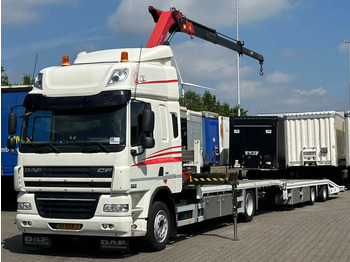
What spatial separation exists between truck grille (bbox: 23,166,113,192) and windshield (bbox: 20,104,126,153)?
320 millimetres

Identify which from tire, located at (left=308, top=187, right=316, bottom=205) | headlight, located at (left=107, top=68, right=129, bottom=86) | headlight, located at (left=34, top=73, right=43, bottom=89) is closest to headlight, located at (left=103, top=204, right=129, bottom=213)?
headlight, located at (left=107, top=68, right=129, bottom=86)

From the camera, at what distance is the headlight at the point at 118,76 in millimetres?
9172

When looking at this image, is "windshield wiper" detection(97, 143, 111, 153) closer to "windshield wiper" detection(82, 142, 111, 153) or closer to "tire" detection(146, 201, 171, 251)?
"windshield wiper" detection(82, 142, 111, 153)

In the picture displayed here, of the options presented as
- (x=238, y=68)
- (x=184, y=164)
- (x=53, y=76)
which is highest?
(x=238, y=68)

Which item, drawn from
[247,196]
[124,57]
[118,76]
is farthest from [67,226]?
[247,196]

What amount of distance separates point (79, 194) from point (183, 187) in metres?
2.88

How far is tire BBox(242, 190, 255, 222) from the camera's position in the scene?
45.9ft

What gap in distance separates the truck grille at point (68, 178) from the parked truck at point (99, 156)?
2 cm

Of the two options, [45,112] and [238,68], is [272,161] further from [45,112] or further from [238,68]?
[238,68]

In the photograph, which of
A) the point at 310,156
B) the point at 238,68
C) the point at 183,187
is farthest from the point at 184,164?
the point at 238,68

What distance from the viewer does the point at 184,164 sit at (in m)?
12.1

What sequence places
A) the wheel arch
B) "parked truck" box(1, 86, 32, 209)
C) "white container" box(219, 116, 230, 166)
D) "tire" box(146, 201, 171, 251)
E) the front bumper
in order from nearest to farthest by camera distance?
the front bumper < "tire" box(146, 201, 171, 251) < the wheel arch < "parked truck" box(1, 86, 32, 209) < "white container" box(219, 116, 230, 166)

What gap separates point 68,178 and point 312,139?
15690mm

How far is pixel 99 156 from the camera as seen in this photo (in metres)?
8.78
